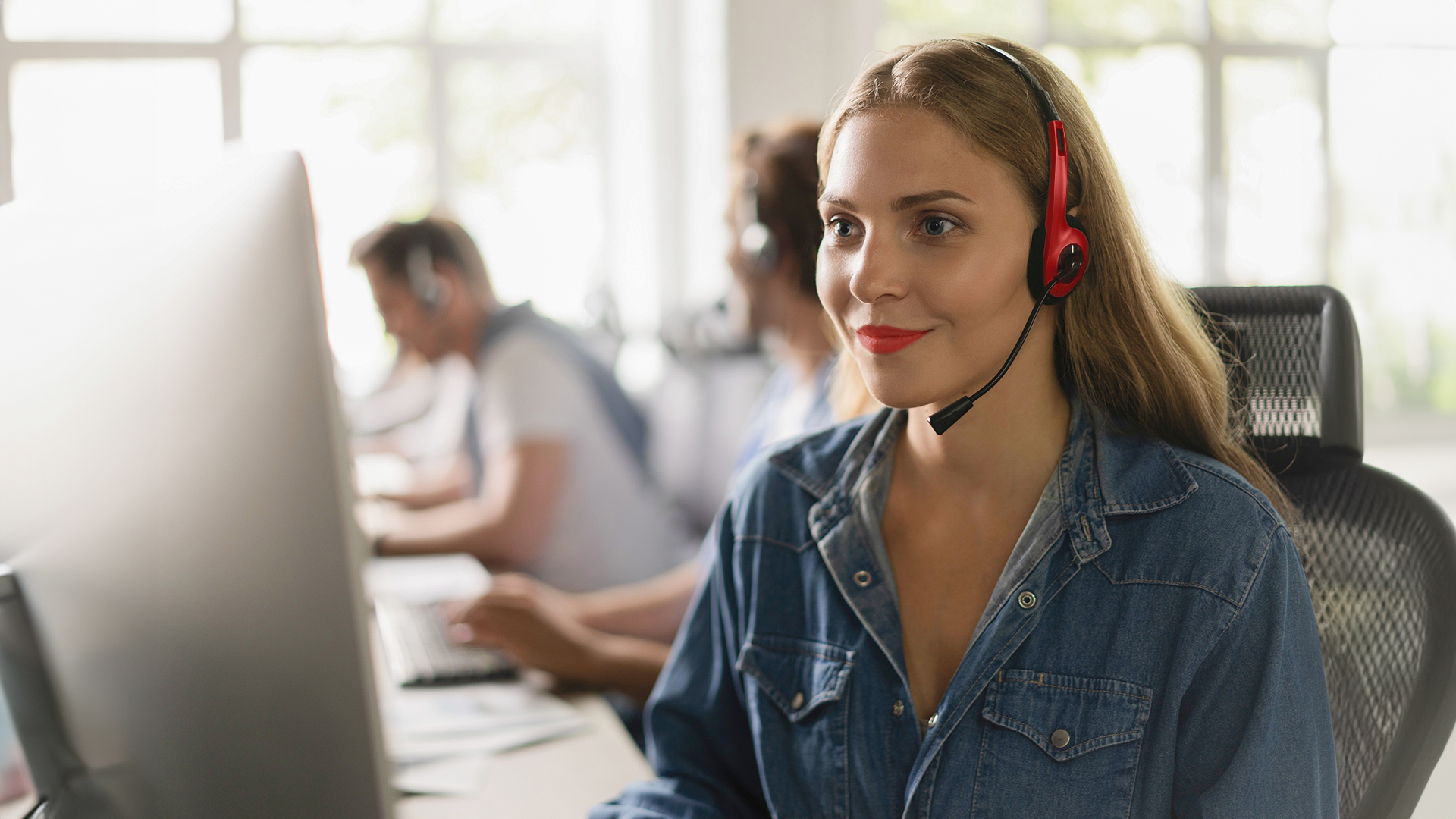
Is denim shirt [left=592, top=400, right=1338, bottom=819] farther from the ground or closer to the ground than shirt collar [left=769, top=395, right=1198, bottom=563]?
closer to the ground

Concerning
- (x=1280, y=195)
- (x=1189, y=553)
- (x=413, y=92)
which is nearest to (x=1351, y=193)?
(x=1280, y=195)

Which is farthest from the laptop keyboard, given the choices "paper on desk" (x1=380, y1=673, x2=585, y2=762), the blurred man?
the blurred man

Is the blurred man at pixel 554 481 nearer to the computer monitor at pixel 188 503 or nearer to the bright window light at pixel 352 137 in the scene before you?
the computer monitor at pixel 188 503

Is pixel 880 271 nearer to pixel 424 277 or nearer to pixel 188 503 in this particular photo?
pixel 188 503

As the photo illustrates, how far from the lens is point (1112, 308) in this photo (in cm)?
91

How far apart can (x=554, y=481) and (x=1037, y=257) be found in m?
1.61

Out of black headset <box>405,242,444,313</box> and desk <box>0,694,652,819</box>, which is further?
black headset <box>405,242,444,313</box>

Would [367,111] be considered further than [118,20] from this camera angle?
Answer: Yes

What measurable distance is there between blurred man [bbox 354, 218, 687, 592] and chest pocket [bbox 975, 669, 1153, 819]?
1.60 meters

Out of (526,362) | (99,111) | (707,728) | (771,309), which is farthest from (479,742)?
(99,111)

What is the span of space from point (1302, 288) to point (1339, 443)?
14 cm

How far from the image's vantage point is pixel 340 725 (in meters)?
0.49

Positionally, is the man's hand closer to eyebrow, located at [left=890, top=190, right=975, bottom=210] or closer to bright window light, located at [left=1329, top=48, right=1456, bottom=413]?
eyebrow, located at [left=890, top=190, right=975, bottom=210]

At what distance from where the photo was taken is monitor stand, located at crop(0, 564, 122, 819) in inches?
26.0
